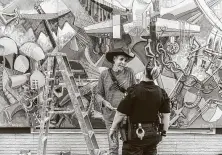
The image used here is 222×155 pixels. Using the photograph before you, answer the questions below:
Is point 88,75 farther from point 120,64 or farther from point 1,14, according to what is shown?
point 1,14

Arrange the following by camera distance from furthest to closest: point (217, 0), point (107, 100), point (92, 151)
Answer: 1. point (217, 0)
2. point (107, 100)
3. point (92, 151)

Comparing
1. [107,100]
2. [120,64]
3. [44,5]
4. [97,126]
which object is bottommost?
[97,126]

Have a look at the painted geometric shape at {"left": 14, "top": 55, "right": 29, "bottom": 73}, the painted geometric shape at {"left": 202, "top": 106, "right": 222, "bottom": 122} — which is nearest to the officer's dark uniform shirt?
the painted geometric shape at {"left": 202, "top": 106, "right": 222, "bottom": 122}

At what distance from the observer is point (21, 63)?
6.40 m

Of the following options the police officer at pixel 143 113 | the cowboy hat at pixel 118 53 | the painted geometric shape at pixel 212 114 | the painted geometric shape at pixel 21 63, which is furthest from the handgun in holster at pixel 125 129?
the painted geometric shape at pixel 21 63

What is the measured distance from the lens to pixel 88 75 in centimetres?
632

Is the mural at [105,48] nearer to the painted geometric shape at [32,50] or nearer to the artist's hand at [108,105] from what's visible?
the painted geometric shape at [32,50]

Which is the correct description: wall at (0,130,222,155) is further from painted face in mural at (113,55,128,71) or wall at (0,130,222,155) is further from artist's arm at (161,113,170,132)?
artist's arm at (161,113,170,132)

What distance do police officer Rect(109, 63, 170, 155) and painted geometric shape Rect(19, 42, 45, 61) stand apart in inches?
98.8

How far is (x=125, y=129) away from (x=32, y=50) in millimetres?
2758

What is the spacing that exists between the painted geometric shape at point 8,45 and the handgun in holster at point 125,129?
9.51 ft

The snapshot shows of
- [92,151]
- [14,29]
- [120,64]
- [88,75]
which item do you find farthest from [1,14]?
[92,151]

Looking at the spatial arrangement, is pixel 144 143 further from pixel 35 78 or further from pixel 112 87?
pixel 35 78

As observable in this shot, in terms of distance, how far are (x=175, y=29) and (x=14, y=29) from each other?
127 inches
